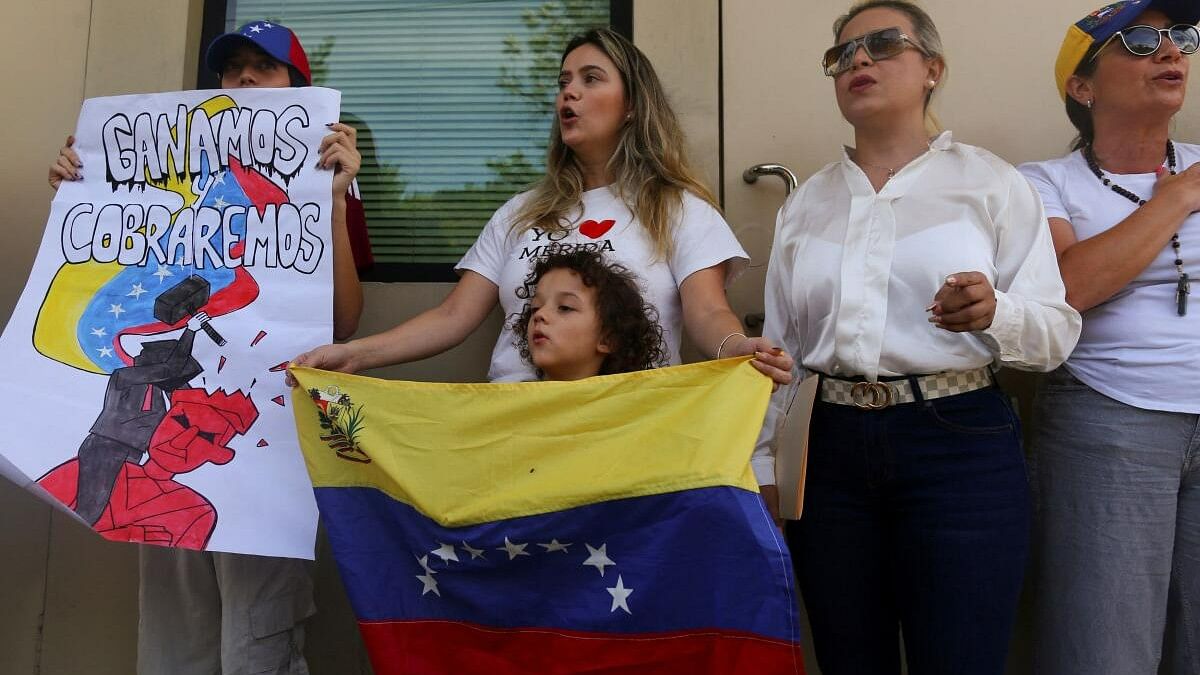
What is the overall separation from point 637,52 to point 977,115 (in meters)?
1.23

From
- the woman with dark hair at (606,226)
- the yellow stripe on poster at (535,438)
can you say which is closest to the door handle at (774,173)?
the woman with dark hair at (606,226)

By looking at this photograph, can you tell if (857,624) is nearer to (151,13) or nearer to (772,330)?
(772,330)

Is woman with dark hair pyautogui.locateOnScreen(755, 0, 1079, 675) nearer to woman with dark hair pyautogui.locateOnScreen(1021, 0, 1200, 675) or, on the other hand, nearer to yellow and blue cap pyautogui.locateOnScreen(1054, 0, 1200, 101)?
woman with dark hair pyautogui.locateOnScreen(1021, 0, 1200, 675)

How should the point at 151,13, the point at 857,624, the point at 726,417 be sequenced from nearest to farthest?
the point at 726,417 → the point at 857,624 → the point at 151,13

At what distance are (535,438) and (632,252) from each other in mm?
654

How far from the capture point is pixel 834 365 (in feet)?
8.10

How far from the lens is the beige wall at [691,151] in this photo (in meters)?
3.52

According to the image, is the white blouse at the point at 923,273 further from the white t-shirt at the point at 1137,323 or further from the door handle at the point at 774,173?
the door handle at the point at 774,173

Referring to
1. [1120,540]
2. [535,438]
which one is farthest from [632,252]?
[1120,540]

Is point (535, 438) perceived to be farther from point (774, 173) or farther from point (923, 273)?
point (774, 173)

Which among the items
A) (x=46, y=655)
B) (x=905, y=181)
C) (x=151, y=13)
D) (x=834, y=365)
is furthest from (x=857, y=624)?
(x=151, y=13)

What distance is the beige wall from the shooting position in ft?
11.5

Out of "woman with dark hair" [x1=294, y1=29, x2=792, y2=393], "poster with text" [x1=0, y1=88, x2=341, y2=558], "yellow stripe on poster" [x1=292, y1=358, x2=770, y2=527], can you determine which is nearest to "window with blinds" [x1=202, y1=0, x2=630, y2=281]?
"woman with dark hair" [x1=294, y1=29, x2=792, y2=393]

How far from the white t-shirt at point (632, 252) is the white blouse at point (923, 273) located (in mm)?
259
